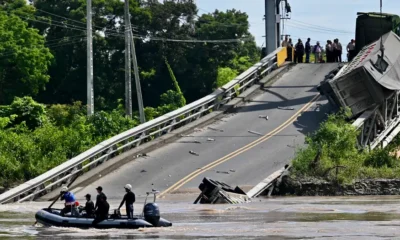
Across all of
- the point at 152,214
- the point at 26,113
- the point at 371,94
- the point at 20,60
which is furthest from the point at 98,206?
the point at 20,60

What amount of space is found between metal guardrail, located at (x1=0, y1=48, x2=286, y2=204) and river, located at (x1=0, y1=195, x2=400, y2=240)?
1.19 meters

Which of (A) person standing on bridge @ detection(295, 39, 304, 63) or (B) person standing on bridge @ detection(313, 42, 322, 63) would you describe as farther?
(B) person standing on bridge @ detection(313, 42, 322, 63)

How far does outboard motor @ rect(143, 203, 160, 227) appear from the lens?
27.1 metres

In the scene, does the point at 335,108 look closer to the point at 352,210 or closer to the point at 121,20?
the point at 352,210

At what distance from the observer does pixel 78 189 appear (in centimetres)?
3844

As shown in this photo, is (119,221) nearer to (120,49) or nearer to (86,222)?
(86,222)

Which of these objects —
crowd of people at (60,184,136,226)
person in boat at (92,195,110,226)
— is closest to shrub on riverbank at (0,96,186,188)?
crowd of people at (60,184,136,226)

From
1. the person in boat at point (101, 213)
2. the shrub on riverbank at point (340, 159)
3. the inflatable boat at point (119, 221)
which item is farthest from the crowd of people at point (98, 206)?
the shrub on riverbank at point (340, 159)

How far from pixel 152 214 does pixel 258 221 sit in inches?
119

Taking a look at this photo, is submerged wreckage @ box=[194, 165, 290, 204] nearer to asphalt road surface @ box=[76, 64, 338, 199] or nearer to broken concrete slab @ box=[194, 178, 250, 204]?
broken concrete slab @ box=[194, 178, 250, 204]

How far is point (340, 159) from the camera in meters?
39.3

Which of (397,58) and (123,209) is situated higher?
(397,58)

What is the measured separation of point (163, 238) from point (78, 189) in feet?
46.1

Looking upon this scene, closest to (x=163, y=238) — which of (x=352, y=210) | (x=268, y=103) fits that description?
(x=352, y=210)
